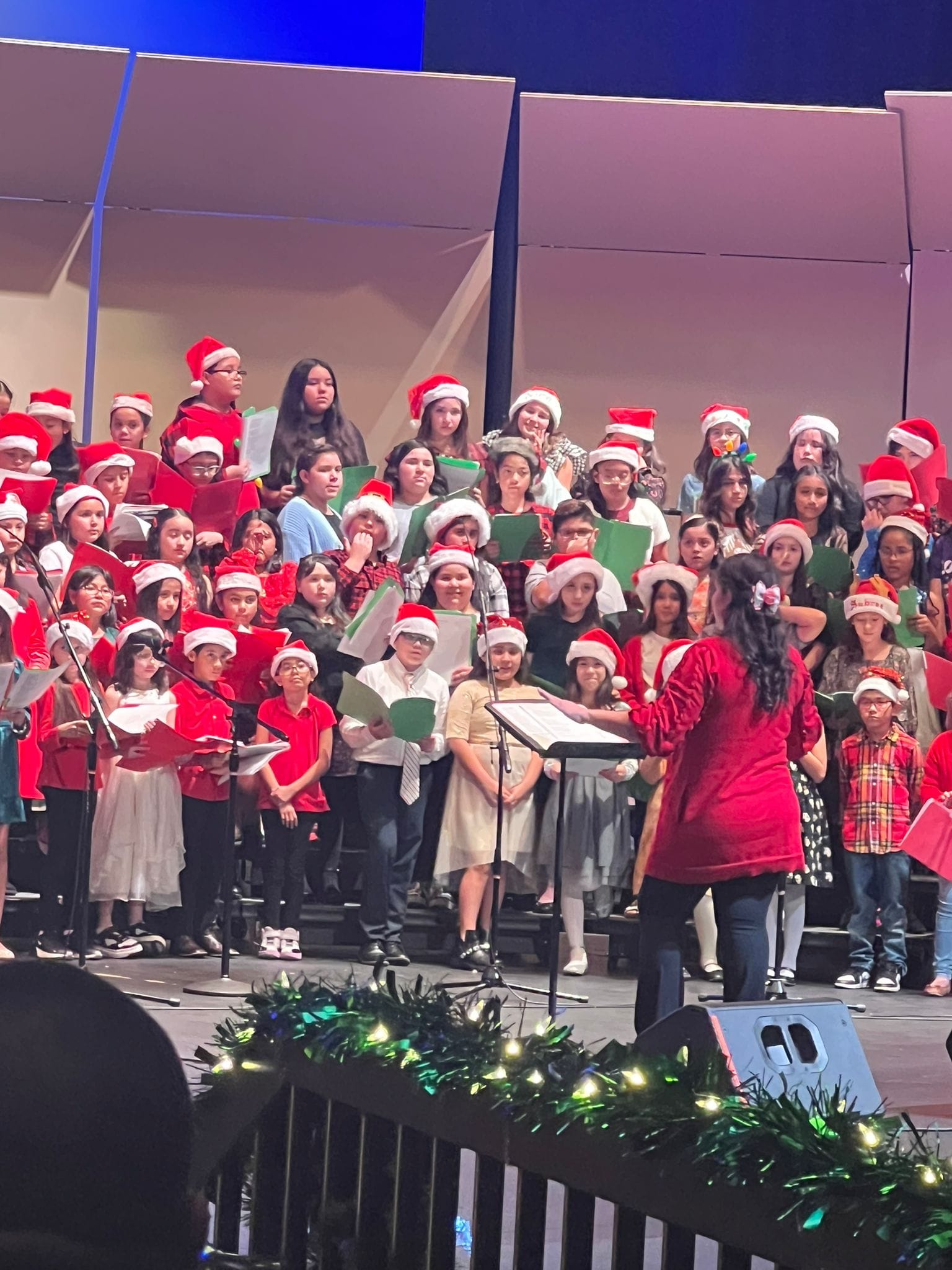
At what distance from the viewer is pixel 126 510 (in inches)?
280

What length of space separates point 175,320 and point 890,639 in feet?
18.0

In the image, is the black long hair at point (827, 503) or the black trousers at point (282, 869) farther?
the black long hair at point (827, 503)

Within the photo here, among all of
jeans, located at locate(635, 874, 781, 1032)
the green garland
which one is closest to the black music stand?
jeans, located at locate(635, 874, 781, 1032)

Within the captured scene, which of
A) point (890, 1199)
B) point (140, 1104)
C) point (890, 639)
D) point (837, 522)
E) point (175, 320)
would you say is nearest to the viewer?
point (140, 1104)

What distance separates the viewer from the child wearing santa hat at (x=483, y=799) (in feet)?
20.7

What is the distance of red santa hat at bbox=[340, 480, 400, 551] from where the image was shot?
7094 mm

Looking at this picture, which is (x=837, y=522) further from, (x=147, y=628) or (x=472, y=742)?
(x=147, y=628)

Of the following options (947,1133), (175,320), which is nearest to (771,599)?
(947,1133)

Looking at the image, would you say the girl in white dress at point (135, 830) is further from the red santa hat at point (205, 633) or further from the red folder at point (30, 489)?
the red folder at point (30, 489)

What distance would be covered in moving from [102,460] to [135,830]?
1.88m

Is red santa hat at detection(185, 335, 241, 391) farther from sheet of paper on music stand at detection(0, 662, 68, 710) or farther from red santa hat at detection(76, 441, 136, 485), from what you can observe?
sheet of paper on music stand at detection(0, 662, 68, 710)

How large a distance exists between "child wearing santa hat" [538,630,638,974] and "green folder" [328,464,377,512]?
154 cm

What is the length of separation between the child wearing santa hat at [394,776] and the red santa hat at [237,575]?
1.83 feet

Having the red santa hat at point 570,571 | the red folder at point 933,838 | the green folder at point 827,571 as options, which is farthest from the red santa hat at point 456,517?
the red folder at point 933,838
